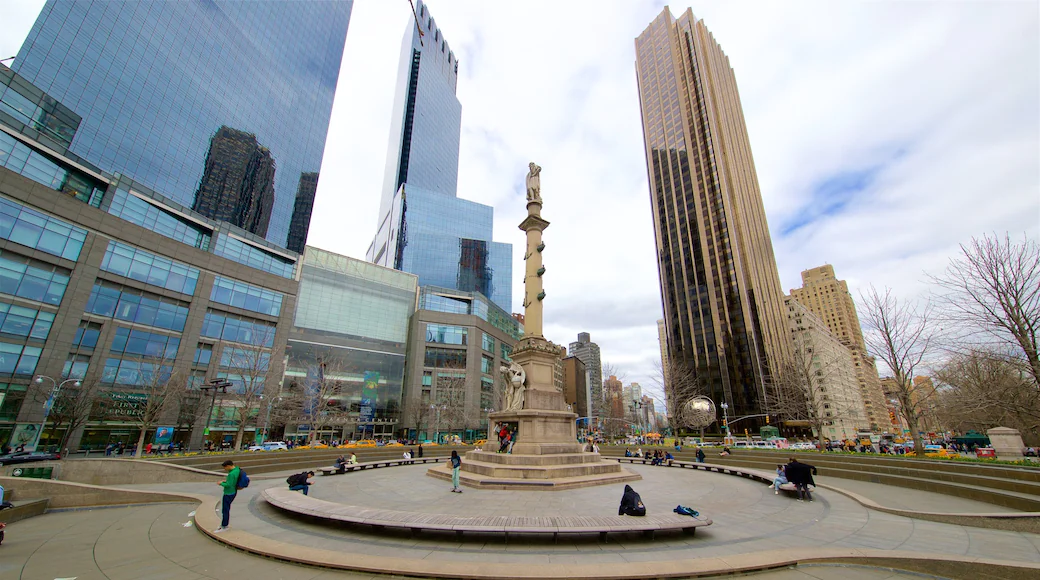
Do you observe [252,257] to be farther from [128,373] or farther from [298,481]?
[298,481]

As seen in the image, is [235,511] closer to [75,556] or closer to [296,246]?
[75,556]

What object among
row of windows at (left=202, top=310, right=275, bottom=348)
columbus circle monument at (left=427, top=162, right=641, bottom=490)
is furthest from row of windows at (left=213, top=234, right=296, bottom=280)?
columbus circle monument at (left=427, top=162, right=641, bottom=490)

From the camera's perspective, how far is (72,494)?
37.0 ft

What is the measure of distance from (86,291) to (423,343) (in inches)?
1540

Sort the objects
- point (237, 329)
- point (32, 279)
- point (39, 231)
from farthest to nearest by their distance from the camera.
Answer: point (237, 329) → point (39, 231) → point (32, 279)

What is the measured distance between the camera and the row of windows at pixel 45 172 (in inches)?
1284

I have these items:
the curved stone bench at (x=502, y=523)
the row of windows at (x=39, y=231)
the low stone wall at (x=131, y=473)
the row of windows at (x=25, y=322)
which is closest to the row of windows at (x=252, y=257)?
the row of windows at (x=39, y=231)

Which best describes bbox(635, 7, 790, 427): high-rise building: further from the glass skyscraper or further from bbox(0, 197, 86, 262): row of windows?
bbox(0, 197, 86, 262): row of windows

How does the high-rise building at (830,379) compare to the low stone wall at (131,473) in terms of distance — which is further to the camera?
the high-rise building at (830,379)

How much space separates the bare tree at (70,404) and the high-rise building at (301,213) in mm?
53211

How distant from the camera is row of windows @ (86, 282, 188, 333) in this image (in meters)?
35.3

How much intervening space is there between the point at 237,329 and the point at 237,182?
36.0m

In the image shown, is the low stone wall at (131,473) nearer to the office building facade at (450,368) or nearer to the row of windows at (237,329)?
the row of windows at (237,329)

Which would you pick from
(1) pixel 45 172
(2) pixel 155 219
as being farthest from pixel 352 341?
(1) pixel 45 172
